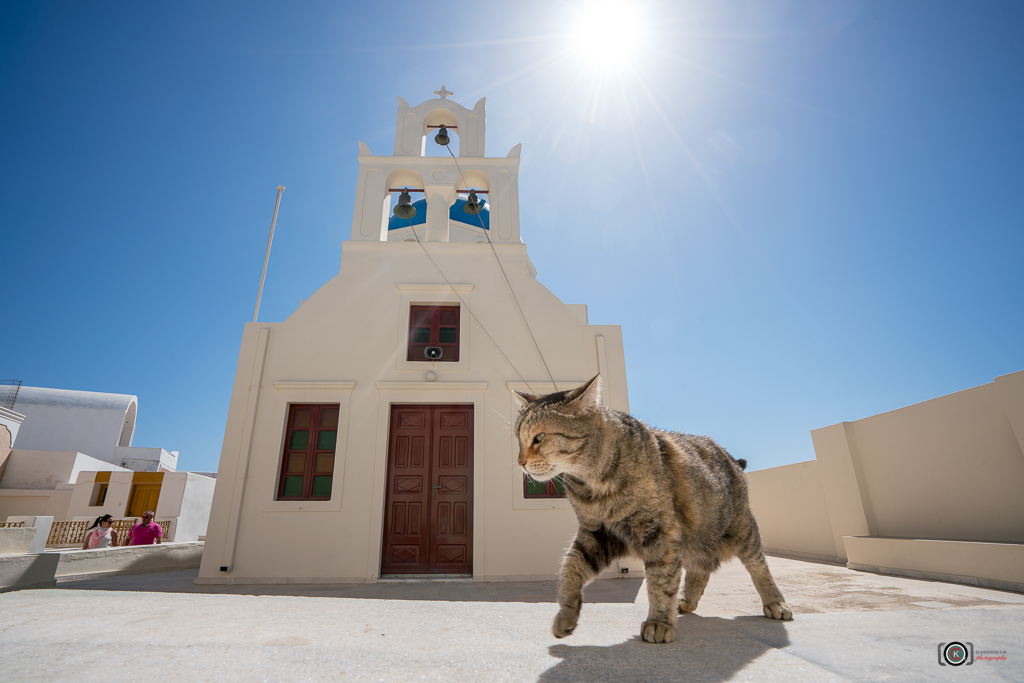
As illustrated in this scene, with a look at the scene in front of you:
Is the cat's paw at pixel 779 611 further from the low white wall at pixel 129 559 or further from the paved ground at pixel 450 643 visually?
the low white wall at pixel 129 559

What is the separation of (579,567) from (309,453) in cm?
619

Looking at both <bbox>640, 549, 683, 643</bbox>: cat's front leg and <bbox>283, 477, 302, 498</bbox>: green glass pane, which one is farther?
<bbox>283, 477, 302, 498</bbox>: green glass pane

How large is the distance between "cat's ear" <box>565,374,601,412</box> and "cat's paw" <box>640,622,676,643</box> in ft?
3.63

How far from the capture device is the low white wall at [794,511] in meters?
8.57

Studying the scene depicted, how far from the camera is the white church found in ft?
22.4

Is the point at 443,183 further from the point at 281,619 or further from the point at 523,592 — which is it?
the point at 281,619

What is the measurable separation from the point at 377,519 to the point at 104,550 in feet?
15.9

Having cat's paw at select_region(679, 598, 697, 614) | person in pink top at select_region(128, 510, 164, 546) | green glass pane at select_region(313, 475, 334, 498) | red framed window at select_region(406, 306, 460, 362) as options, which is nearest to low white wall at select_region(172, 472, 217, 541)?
person in pink top at select_region(128, 510, 164, 546)

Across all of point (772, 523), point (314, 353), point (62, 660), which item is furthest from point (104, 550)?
point (772, 523)

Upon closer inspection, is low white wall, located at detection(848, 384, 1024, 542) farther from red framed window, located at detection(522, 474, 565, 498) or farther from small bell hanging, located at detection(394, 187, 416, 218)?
small bell hanging, located at detection(394, 187, 416, 218)

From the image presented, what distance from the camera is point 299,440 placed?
7383 mm

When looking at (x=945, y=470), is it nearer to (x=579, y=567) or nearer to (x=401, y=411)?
(x=579, y=567)

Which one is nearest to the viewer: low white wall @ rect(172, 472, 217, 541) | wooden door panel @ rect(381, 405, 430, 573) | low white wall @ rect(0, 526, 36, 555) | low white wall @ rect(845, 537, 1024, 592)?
low white wall @ rect(0, 526, 36, 555)

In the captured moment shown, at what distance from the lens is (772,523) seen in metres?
10.1
